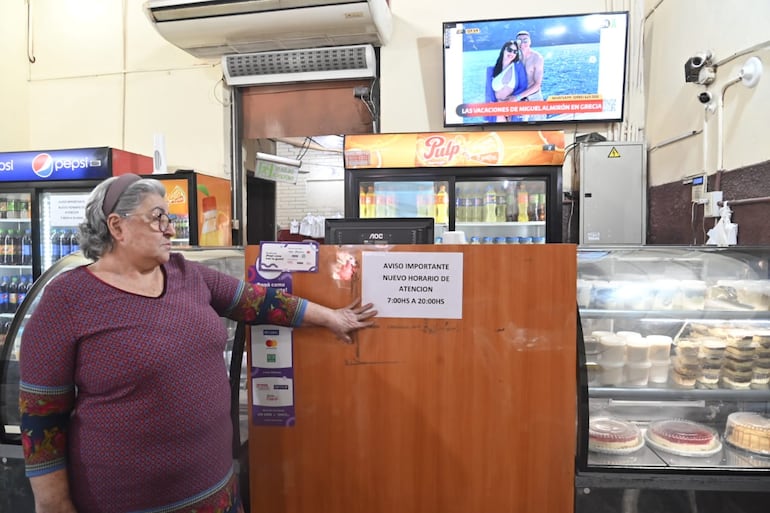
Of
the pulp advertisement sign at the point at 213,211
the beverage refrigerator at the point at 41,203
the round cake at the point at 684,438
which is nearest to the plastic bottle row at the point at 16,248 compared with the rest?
the beverage refrigerator at the point at 41,203

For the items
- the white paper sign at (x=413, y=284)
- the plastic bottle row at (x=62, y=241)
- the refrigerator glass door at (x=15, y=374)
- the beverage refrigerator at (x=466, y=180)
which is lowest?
the refrigerator glass door at (x=15, y=374)

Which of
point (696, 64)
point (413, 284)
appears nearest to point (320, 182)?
point (696, 64)

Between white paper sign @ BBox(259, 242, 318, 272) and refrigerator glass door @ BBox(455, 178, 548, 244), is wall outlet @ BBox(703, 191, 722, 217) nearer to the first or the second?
refrigerator glass door @ BBox(455, 178, 548, 244)

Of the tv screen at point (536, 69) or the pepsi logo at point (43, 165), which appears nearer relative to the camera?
the pepsi logo at point (43, 165)

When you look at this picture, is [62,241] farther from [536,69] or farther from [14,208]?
[536,69]

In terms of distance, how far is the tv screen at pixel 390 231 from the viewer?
1.88 m

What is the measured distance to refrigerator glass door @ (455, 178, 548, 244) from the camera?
4.36 metres

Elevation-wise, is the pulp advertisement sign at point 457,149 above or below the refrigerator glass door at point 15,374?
above

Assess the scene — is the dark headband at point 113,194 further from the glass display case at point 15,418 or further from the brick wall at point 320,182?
the brick wall at point 320,182

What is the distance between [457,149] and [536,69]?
1.32m

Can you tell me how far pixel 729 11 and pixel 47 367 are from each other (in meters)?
4.15

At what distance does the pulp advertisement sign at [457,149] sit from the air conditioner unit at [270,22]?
125cm

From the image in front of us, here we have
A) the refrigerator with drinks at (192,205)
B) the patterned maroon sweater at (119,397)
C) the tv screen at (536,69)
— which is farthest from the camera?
the tv screen at (536,69)

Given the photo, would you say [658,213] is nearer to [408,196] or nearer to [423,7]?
[408,196]
